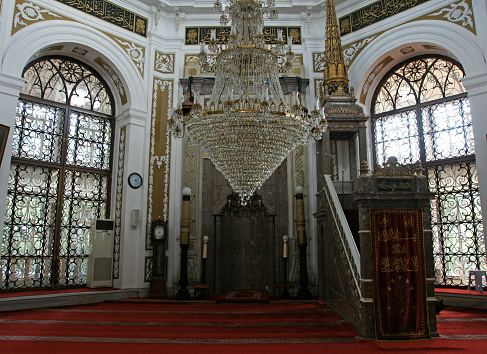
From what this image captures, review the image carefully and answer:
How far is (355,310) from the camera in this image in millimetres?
4027

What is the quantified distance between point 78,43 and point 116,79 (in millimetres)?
852

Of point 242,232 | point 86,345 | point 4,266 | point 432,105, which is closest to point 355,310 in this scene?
point 86,345

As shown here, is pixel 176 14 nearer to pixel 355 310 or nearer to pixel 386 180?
pixel 386 180

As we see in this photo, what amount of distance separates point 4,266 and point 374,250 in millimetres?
4999

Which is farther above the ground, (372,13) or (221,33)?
(372,13)

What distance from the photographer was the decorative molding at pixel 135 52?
7094 mm

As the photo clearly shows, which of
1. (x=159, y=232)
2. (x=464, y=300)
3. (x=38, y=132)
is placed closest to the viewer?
(x=464, y=300)

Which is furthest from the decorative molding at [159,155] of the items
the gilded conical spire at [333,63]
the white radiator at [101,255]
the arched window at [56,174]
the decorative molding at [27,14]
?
the gilded conical spire at [333,63]

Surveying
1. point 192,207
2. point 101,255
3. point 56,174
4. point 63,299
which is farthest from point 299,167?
point 63,299

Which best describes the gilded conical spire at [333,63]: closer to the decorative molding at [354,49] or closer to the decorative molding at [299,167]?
the decorative molding at [354,49]

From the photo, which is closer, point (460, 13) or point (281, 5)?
point (460, 13)

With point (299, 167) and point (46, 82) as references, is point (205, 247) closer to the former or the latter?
point (299, 167)

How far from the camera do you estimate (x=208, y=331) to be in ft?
13.0

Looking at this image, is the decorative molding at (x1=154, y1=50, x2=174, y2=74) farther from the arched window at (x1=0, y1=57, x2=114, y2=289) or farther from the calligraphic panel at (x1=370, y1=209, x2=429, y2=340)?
the calligraphic panel at (x1=370, y1=209, x2=429, y2=340)
